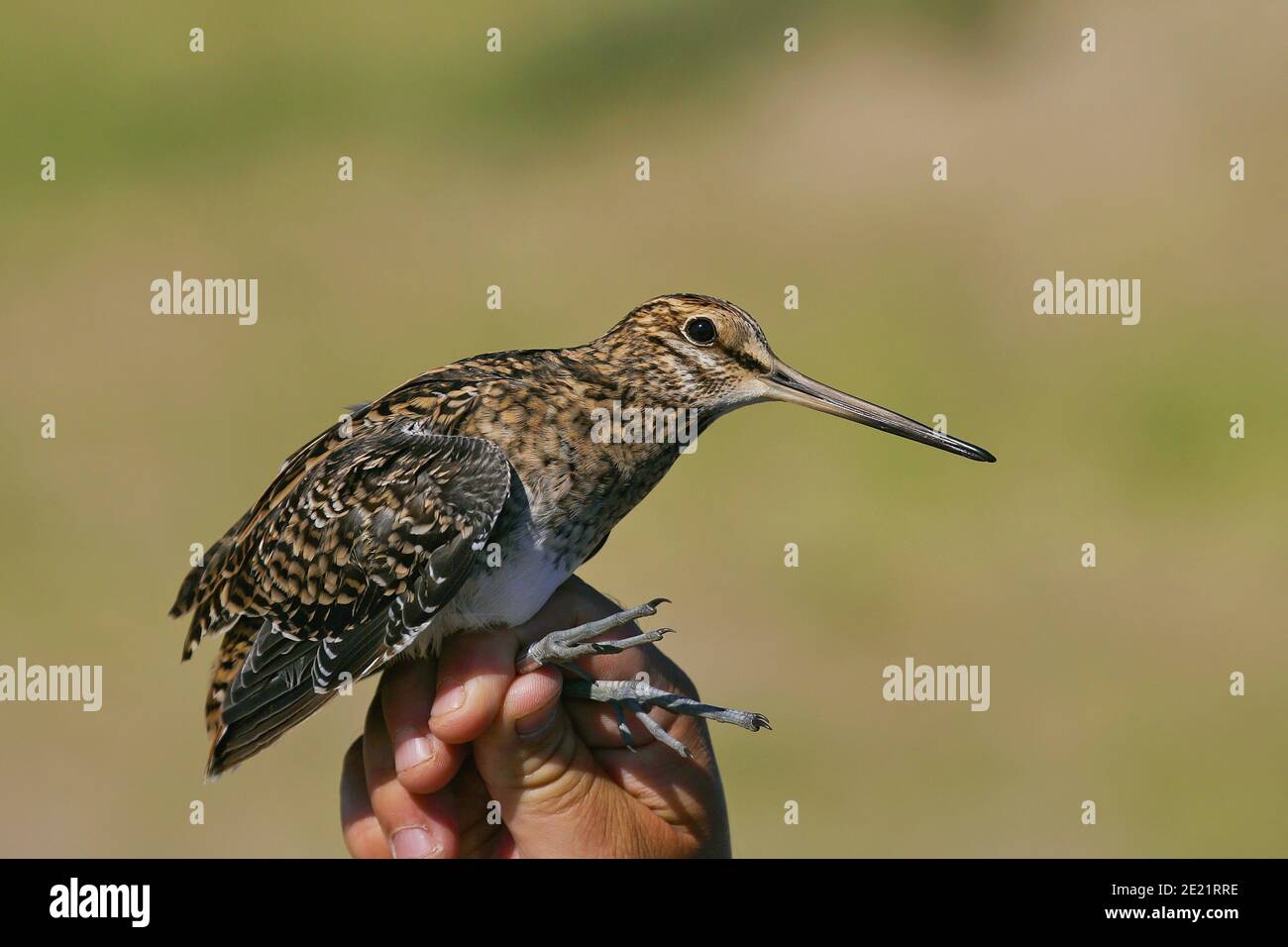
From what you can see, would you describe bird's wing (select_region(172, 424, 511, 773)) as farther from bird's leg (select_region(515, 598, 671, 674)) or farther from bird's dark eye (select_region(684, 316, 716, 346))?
bird's dark eye (select_region(684, 316, 716, 346))

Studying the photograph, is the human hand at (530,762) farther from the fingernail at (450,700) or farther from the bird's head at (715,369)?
the bird's head at (715,369)

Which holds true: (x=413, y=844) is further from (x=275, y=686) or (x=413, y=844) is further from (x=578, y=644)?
(x=578, y=644)

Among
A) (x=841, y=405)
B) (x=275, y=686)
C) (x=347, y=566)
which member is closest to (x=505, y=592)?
(x=347, y=566)

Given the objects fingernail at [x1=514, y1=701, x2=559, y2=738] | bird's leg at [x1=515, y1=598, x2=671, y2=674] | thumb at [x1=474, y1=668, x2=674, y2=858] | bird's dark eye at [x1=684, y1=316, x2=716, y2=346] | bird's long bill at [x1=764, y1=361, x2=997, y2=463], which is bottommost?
thumb at [x1=474, y1=668, x2=674, y2=858]

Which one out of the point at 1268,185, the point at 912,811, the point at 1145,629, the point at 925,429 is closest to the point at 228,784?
the point at 912,811

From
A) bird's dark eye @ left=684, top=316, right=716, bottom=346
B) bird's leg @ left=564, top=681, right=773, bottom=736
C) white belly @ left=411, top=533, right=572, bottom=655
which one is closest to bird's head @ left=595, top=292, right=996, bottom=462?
bird's dark eye @ left=684, top=316, right=716, bottom=346

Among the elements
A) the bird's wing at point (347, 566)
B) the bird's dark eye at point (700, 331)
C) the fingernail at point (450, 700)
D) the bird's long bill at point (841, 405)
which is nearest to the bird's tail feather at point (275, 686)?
the bird's wing at point (347, 566)

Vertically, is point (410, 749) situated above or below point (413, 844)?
above
